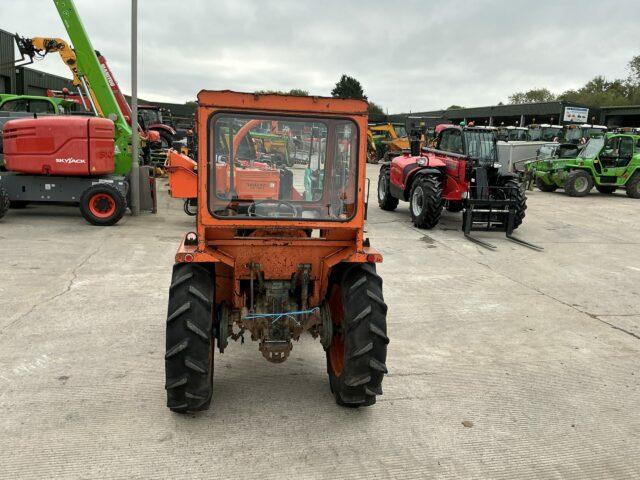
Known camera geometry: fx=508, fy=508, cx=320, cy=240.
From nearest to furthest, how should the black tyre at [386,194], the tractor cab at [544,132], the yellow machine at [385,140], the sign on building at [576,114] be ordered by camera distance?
the black tyre at [386,194], the tractor cab at [544,132], the yellow machine at [385,140], the sign on building at [576,114]

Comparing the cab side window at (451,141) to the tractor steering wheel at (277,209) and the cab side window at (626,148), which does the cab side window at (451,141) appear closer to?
the cab side window at (626,148)

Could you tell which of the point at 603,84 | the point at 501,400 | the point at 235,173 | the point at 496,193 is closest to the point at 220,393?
the point at 235,173

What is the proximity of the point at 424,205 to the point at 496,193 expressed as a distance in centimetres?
150

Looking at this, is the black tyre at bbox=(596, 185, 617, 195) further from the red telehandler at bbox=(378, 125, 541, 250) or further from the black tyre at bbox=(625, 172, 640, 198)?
the red telehandler at bbox=(378, 125, 541, 250)

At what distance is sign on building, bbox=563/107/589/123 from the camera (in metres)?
32.1

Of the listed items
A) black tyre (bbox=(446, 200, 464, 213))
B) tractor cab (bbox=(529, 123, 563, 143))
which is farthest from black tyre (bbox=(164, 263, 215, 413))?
tractor cab (bbox=(529, 123, 563, 143))

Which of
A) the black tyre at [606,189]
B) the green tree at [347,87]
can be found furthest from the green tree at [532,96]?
the black tyre at [606,189]

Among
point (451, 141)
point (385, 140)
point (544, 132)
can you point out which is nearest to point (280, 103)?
point (451, 141)

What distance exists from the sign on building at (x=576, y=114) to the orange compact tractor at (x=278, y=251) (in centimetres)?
3310

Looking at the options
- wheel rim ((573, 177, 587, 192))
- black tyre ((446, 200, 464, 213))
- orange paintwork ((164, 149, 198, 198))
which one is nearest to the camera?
orange paintwork ((164, 149, 198, 198))

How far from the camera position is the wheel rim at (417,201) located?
35.0 ft

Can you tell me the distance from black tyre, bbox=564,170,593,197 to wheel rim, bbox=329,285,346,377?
1472 cm

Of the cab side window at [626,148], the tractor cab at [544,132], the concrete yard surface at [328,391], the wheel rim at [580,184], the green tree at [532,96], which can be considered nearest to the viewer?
the concrete yard surface at [328,391]

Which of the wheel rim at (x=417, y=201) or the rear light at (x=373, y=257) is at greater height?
the wheel rim at (x=417, y=201)
